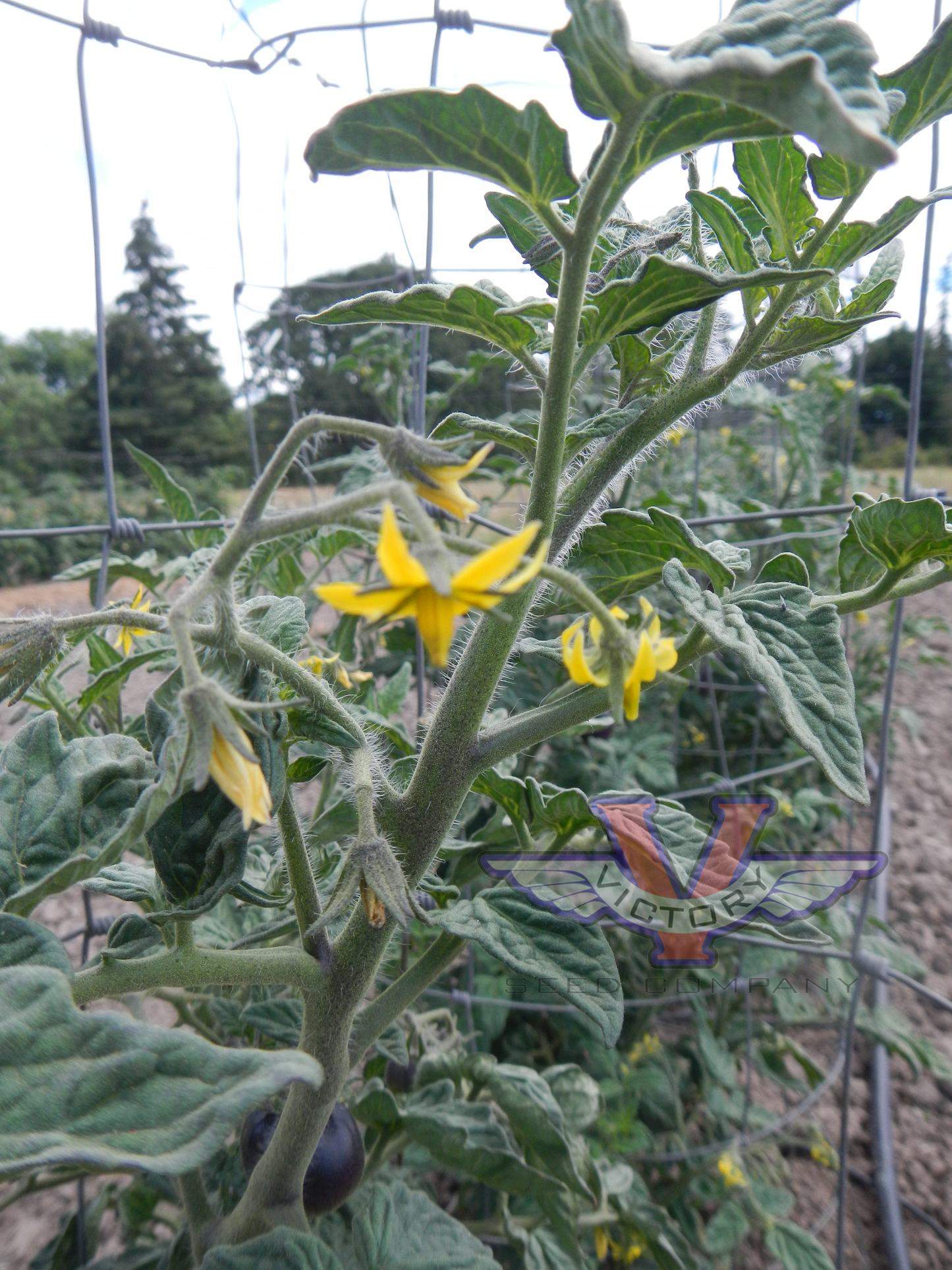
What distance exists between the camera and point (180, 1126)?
22cm

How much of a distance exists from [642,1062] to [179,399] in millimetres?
12550

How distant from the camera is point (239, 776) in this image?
0.93 ft

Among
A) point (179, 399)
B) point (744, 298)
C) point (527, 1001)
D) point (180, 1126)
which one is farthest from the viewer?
point (179, 399)

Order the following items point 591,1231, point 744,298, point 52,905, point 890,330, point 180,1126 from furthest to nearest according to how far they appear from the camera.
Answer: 1. point 890,330
2. point 52,905
3. point 591,1231
4. point 744,298
5. point 180,1126

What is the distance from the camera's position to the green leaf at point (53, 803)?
358 millimetres

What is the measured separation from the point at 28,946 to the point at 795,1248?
114 cm

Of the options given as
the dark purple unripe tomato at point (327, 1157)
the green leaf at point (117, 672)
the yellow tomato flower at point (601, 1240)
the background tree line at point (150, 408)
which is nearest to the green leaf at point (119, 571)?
the green leaf at point (117, 672)

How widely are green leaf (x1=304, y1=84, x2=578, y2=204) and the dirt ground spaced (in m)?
0.37

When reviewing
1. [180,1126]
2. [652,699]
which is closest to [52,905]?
[652,699]

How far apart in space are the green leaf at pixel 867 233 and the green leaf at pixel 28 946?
0.46m

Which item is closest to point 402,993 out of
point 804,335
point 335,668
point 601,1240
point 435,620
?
point 335,668

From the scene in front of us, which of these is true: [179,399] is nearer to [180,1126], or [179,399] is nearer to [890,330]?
[890,330]

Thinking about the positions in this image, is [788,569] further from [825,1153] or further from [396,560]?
[825,1153]

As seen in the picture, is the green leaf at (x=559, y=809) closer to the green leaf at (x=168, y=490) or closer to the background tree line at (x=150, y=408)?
the green leaf at (x=168, y=490)
